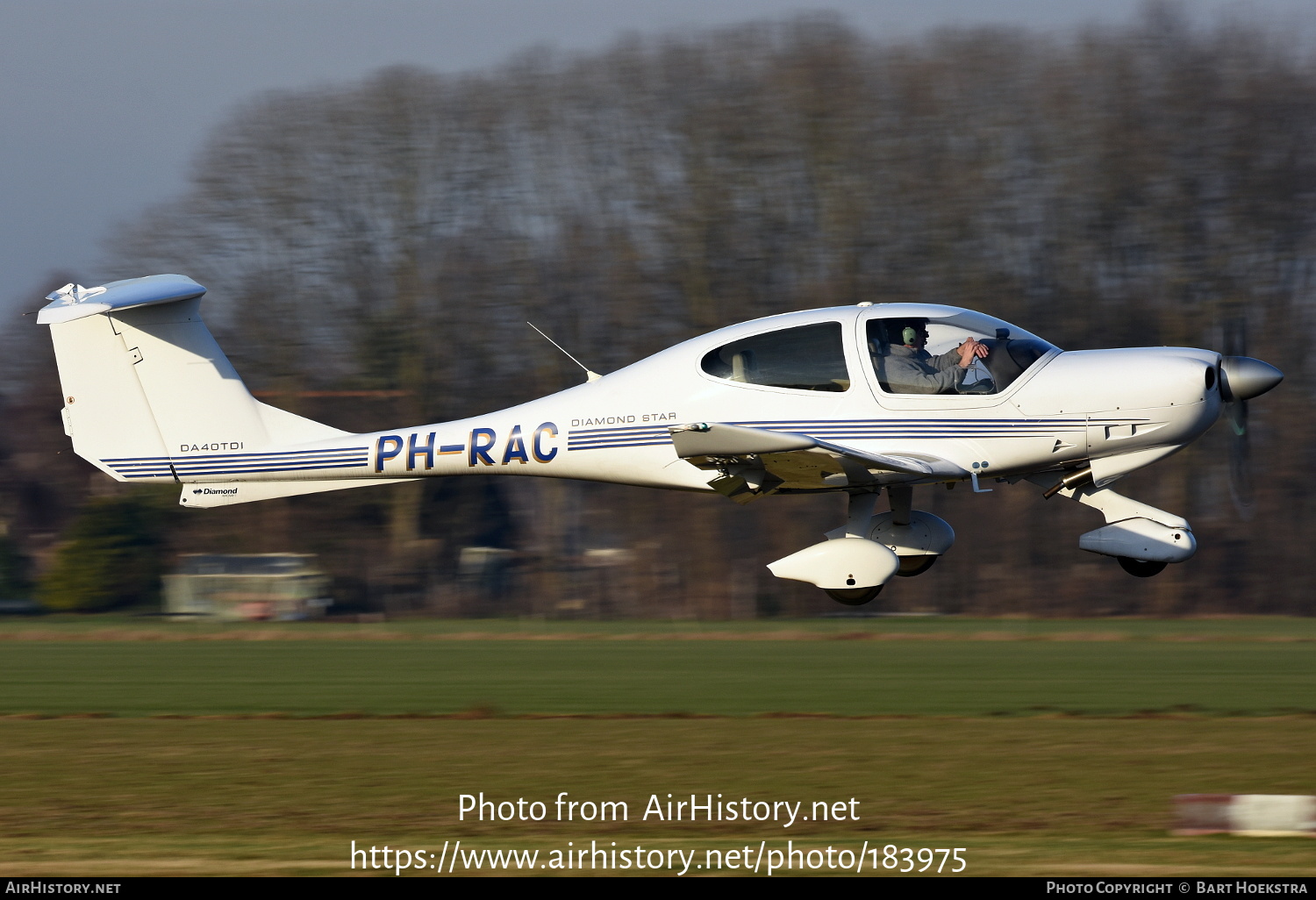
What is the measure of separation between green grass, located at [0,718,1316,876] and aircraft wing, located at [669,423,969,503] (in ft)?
8.44

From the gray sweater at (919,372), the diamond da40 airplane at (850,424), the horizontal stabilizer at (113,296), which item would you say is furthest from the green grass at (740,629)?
the horizontal stabilizer at (113,296)

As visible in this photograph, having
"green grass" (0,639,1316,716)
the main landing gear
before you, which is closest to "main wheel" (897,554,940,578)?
the main landing gear

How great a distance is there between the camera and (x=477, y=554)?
41.7 m

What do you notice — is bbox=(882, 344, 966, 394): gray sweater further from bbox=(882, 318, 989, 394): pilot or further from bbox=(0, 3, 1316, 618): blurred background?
bbox=(0, 3, 1316, 618): blurred background

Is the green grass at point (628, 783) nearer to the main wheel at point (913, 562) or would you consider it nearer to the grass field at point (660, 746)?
the grass field at point (660, 746)

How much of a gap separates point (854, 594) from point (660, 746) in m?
3.69

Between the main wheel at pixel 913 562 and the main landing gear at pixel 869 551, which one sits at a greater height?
the main landing gear at pixel 869 551

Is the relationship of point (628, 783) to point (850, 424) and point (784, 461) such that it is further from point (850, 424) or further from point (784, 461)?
point (850, 424)

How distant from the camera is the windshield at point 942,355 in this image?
12375 millimetres

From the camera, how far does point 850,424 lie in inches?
492

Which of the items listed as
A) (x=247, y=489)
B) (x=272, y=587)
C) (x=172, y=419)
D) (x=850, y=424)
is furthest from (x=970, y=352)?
(x=272, y=587)

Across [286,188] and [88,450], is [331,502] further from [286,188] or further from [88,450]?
[88,450]

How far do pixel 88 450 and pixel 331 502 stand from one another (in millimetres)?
28545

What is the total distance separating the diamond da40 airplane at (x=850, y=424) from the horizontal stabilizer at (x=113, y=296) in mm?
21
